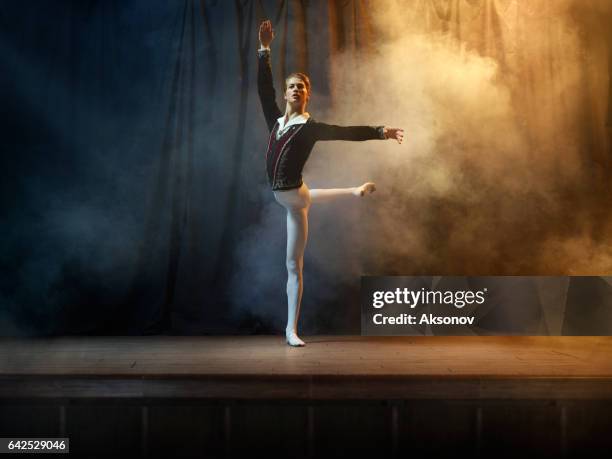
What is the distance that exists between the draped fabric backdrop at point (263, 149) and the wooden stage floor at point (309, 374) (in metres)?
1.09

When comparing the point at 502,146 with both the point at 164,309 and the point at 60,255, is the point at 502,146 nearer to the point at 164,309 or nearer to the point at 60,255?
the point at 164,309

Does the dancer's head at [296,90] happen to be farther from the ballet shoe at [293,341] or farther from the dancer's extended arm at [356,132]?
the ballet shoe at [293,341]

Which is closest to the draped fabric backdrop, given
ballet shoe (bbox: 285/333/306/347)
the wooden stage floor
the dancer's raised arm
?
ballet shoe (bbox: 285/333/306/347)

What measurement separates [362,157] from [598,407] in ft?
8.10

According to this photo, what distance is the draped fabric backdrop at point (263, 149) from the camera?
4.80m

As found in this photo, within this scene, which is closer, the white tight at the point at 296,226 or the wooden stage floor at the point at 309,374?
the wooden stage floor at the point at 309,374

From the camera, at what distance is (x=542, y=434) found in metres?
2.96

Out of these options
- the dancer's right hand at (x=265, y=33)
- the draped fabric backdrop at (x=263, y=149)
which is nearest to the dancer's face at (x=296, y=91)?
the dancer's right hand at (x=265, y=33)

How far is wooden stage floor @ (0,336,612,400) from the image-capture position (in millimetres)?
2959

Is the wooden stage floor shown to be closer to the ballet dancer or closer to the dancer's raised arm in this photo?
the ballet dancer

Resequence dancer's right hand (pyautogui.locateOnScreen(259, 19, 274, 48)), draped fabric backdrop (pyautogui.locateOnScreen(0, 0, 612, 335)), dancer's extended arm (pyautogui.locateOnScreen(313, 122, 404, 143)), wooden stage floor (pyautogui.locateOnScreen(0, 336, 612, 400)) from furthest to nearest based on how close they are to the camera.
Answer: draped fabric backdrop (pyautogui.locateOnScreen(0, 0, 612, 335)), dancer's right hand (pyautogui.locateOnScreen(259, 19, 274, 48)), dancer's extended arm (pyautogui.locateOnScreen(313, 122, 404, 143)), wooden stage floor (pyautogui.locateOnScreen(0, 336, 612, 400))

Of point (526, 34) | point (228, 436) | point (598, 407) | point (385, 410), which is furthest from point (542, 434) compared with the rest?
point (526, 34)

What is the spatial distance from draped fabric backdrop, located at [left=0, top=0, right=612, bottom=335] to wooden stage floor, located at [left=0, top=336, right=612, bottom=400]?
3.57 ft
